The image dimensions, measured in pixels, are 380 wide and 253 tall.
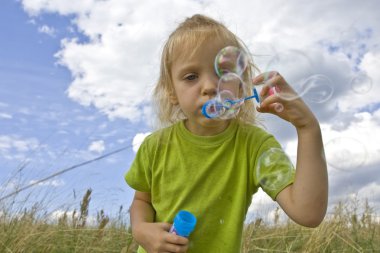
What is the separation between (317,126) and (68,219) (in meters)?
2.94

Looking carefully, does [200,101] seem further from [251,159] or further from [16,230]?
[16,230]

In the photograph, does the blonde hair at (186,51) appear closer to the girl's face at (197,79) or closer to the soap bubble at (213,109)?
the girl's face at (197,79)

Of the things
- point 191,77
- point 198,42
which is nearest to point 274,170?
point 191,77

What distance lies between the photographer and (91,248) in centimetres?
389

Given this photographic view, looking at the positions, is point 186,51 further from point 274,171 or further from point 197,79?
point 274,171

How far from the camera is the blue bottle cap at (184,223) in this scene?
212 cm

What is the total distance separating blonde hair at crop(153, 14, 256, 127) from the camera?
234 cm

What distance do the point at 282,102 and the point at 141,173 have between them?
3.17 feet

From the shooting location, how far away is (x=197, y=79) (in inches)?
88.4

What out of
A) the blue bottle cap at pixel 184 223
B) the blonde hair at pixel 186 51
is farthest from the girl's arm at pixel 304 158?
the blonde hair at pixel 186 51

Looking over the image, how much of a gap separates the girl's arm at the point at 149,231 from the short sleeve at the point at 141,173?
0.18ft

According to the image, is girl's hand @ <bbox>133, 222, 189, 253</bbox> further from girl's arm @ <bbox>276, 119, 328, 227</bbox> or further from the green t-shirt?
girl's arm @ <bbox>276, 119, 328, 227</bbox>

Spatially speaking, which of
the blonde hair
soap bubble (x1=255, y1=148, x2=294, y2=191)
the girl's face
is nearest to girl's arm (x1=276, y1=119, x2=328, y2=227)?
soap bubble (x1=255, y1=148, x2=294, y2=191)

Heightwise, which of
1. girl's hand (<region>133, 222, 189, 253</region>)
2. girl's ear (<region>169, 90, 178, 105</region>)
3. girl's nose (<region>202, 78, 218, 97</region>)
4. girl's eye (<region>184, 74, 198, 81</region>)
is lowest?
girl's hand (<region>133, 222, 189, 253</region>)
